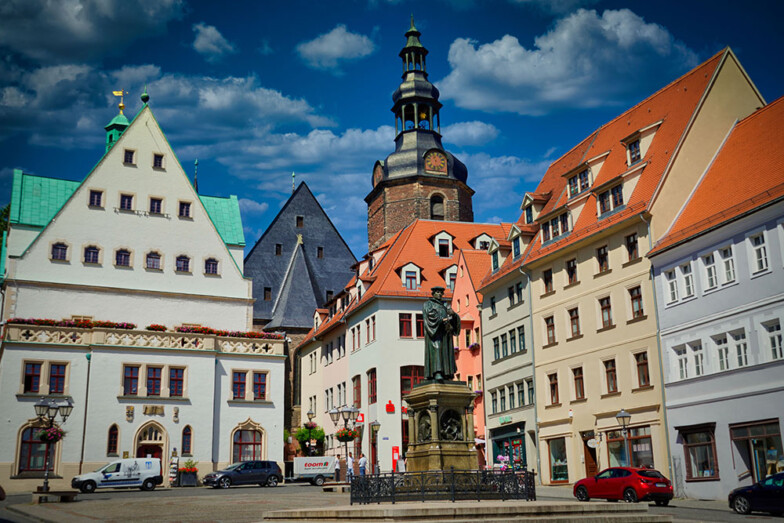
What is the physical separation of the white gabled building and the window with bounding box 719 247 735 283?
28.0 m

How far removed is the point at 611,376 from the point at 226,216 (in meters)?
30.9

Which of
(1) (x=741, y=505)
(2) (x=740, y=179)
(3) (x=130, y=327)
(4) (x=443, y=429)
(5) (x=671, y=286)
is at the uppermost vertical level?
(2) (x=740, y=179)

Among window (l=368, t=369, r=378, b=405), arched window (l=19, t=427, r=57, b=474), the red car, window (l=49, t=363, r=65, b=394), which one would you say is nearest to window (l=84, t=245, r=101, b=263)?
window (l=49, t=363, r=65, b=394)

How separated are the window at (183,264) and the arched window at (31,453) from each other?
12780 mm

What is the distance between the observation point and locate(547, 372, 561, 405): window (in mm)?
38969

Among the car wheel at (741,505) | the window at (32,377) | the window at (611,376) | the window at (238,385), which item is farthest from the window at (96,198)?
the car wheel at (741,505)

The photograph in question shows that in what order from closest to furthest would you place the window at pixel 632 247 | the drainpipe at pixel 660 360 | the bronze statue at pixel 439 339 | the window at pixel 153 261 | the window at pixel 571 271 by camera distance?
the bronze statue at pixel 439 339 < the drainpipe at pixel 660 360 < the window at pixel 632 247 < the window at pixel 571 271 < the window at pixel 153 261

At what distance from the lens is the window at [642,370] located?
108 feet

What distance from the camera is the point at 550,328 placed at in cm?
3997

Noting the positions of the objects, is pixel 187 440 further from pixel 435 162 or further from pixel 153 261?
pixel 435 162

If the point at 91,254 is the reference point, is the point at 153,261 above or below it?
below

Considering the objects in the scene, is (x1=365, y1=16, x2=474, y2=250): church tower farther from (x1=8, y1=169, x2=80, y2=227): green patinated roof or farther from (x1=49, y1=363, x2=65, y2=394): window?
(x1=49, y1=363, x2=65, y2=394): window

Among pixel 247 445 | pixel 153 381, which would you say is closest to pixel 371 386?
pixel 247 445

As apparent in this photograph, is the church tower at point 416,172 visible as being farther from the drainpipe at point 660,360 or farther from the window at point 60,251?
the drainpipe at point 660,360
